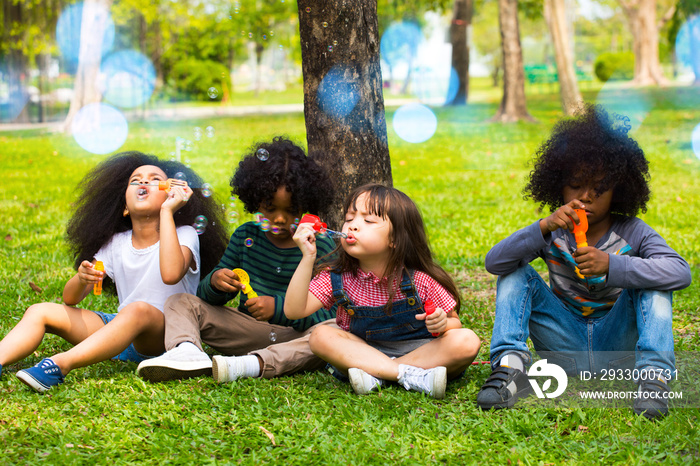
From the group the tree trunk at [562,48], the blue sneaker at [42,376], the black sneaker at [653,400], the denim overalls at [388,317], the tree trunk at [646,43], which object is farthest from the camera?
the tree trunk at [646,43]

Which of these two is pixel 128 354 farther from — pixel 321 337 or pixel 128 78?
pixel 128 78

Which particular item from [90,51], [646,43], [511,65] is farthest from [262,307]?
[646,43]

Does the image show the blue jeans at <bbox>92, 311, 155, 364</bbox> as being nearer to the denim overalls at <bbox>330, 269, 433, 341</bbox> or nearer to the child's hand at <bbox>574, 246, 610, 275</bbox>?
the denim overalls at <bbox>330, 269, 433, 341</bbox>

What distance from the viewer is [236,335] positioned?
Answer: 9.98 feet

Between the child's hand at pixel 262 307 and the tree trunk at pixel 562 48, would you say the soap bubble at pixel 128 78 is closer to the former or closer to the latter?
the tree trunk at pixel 562 48

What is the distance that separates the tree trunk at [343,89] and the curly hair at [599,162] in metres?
1.11

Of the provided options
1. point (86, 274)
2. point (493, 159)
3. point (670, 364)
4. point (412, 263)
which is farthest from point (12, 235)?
point (493, 159)

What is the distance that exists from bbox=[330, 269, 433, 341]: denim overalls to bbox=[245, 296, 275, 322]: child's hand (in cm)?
34

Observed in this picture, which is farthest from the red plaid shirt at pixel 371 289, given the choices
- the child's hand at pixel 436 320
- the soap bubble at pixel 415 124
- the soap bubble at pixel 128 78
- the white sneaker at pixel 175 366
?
the soap bubble at pixel 128 78

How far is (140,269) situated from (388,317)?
44.7 inches

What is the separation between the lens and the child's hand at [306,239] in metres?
2.47

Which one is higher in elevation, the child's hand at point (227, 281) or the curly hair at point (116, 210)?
the curly hair at point (116, 210)

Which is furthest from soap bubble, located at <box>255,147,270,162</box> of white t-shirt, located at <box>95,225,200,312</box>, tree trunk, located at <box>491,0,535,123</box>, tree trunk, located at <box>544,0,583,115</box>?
tree trunk, located at <box>491,0,535,123</box>

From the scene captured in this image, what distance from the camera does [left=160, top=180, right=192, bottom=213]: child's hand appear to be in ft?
9.43
